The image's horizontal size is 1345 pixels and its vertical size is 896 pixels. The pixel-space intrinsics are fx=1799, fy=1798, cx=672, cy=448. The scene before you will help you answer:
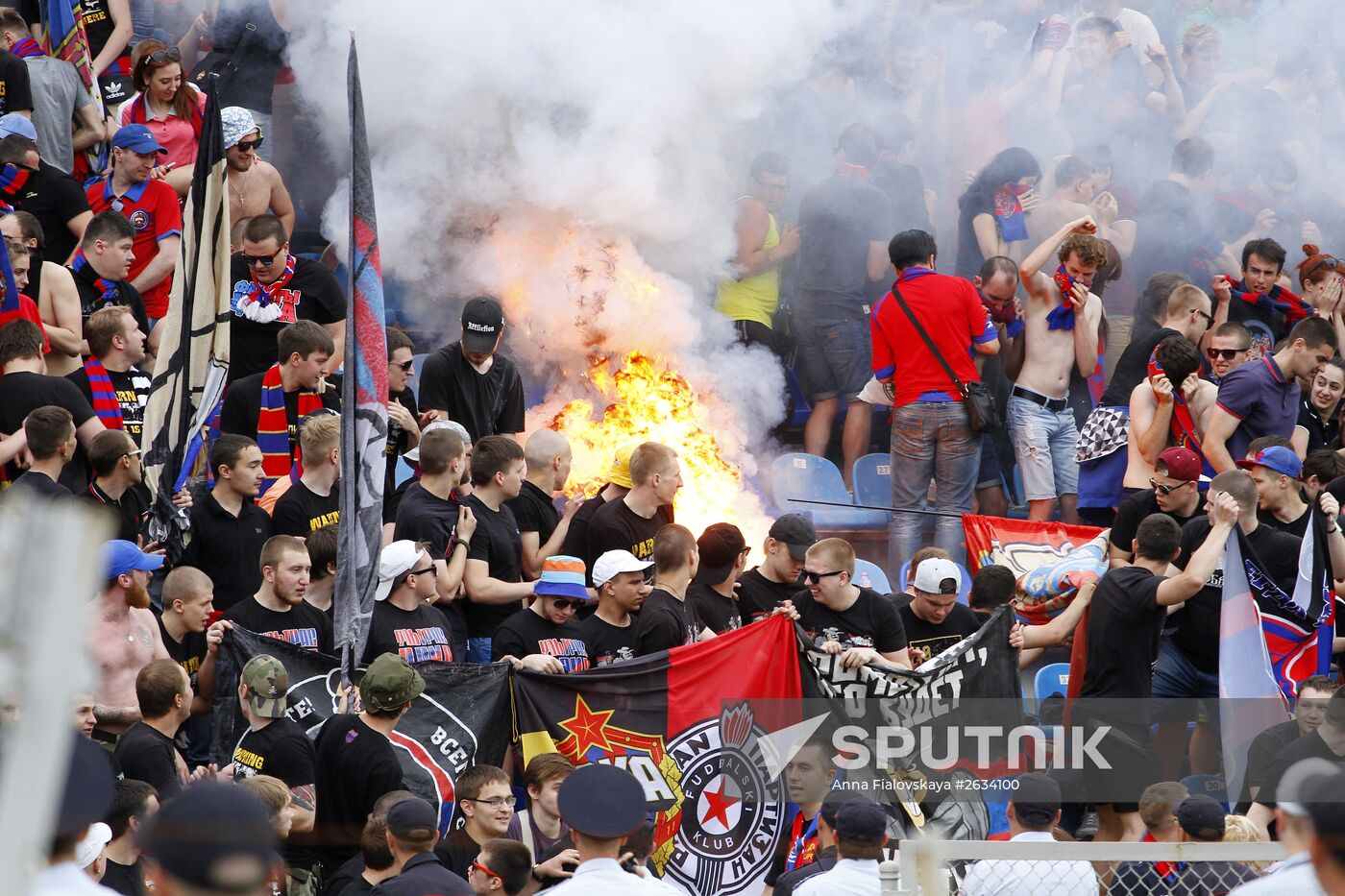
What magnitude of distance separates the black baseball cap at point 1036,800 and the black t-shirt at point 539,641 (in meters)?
1.79

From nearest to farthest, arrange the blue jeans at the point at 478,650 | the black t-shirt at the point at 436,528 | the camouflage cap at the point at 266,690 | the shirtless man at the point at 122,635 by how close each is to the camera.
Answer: the camouflage cap at the point at 266,690
the shirtless man at the point at 122,635
the black t-shirt at the point at 436,528
the blue jeans at the point at 478,650

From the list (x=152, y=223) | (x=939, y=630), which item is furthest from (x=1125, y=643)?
(x=152, y=223)

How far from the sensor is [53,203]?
9.55m

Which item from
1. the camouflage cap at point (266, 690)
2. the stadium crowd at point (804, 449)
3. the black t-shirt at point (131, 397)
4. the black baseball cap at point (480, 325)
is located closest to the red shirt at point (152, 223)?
the stadium crowd at point (804, 449)

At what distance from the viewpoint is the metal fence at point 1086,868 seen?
405 centimetres

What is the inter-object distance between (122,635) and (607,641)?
188 centimetres

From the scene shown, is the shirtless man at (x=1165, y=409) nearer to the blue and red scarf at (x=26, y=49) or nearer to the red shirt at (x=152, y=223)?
the red shirt at (x=152, y=223)

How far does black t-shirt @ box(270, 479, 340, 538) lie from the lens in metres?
7.44

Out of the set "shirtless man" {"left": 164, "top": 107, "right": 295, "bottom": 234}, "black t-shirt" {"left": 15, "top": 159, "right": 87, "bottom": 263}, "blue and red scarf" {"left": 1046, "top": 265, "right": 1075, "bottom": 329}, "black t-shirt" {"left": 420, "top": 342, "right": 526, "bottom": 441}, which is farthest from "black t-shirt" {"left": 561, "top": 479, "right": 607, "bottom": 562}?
"black t-shirt" {"left": 15, "top": 159, "right": 87, "bottom": 263}

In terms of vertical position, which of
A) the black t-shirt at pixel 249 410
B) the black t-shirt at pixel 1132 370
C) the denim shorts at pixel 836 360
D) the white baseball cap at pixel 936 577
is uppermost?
the denim shorts at pixel 836 360

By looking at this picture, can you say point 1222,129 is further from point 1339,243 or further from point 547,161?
point 547,161

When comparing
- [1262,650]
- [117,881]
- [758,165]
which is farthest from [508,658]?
[758,165]

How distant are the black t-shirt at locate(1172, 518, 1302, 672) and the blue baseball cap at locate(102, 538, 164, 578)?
4.42 m

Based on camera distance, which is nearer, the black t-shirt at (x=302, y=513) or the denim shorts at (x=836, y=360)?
the black t-shirt at (x=302, y=513)
